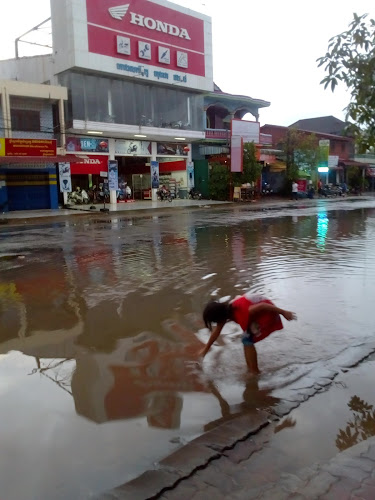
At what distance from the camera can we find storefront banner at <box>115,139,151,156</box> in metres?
31.5

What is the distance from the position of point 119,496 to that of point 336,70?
323 centimetres

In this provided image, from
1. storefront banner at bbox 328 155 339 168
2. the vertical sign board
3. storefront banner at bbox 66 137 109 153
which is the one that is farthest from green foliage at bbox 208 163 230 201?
storefront banner at bbox 328 155 339 168

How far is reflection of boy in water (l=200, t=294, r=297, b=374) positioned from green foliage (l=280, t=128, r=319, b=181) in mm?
37286

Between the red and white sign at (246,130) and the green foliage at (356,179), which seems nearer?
the red and white sign at (246,130)

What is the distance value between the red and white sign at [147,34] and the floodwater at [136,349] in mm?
22057

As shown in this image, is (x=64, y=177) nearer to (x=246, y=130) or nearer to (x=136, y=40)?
(x=136, y=40)

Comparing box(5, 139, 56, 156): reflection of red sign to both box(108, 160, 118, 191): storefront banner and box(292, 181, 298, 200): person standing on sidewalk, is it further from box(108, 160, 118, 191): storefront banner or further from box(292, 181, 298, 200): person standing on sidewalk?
box(292, 181, 298, 200): person standing on sidewalk

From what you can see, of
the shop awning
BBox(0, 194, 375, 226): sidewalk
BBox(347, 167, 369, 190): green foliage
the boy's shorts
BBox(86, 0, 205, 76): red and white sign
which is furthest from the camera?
BBox(347, 167, 369, 190): green foliage

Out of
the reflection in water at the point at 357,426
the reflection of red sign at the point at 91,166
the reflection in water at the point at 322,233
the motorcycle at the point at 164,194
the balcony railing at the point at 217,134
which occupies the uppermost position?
the balcony railing at the point at 217,134

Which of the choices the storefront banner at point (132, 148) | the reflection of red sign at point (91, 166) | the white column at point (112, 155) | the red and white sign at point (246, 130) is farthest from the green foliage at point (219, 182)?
the reflection of red sign at point (91, 166)

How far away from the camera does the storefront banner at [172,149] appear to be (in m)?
34.2

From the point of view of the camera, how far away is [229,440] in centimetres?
326

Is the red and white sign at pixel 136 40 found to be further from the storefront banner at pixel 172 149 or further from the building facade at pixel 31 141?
the storefront banner at pixel 172 149

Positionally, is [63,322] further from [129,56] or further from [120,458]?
[129,56]
